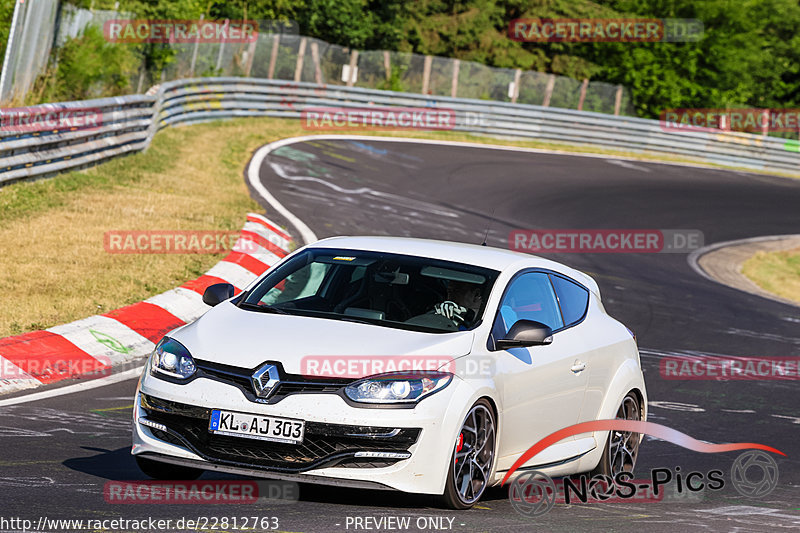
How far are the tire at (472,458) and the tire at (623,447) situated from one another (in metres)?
1.45

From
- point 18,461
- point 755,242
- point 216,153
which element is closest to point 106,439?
point 18,461

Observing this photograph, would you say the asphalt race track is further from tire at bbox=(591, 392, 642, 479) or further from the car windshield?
the car windshield

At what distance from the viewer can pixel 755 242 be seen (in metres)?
24.1

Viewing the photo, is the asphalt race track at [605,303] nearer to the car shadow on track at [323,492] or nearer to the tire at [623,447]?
the car shadow on track at [323,492]

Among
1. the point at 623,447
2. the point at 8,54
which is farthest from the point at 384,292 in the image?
the point at 8,54

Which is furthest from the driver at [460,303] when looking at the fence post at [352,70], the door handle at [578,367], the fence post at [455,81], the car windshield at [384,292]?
the fence post at [455,81]

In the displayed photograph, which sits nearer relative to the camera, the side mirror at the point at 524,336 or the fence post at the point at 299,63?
the side mirror at the point at 524,336

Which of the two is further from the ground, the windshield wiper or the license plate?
the windshield wiper

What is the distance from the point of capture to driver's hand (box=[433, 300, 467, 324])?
281 inches

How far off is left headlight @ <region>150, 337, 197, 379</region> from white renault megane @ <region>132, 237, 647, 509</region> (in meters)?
0.01

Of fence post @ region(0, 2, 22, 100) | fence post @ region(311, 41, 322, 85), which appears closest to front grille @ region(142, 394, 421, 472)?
fence post @ region(0, 2, 22, 100)

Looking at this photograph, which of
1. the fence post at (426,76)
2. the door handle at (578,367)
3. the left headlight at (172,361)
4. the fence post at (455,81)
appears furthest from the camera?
the fence post at (455,81)

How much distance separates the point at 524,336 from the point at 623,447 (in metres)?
1.80

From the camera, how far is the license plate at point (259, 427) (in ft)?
20.0
